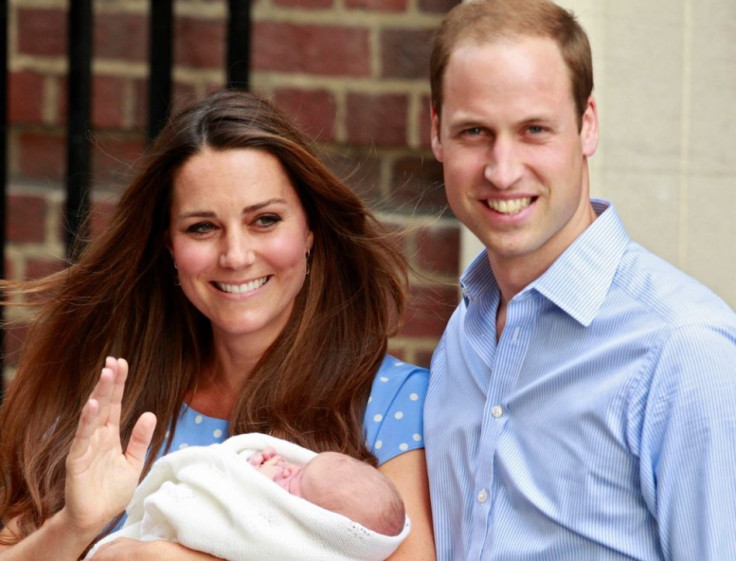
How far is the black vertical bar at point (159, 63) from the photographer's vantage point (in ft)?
11.9

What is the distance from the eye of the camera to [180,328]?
3.55 meters

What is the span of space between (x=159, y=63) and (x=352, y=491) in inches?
52.6

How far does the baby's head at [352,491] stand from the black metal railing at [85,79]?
1.03 m

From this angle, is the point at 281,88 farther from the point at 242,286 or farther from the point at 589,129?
the point at 589,129

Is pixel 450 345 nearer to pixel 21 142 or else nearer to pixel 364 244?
pixel 364 244

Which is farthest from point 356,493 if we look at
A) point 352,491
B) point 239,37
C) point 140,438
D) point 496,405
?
point 239,37

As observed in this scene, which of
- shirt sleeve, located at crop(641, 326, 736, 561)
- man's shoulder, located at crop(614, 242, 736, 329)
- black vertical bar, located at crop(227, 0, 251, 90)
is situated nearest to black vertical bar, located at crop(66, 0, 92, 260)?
black vertical bar, located at crop(227, 0, 251, 90)

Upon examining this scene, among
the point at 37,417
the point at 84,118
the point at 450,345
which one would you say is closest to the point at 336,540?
the point at 450,345

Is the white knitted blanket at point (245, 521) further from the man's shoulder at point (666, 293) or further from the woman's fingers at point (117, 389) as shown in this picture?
the man's shoulder at point (666, 293)

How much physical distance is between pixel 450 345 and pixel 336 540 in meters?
0.53

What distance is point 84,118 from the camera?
3551 mm

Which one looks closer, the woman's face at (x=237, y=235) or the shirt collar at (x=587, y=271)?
the shirt collar at (x=587, y=271)

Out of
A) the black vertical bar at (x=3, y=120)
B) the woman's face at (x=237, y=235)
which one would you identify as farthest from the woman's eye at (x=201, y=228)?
the black vertical bar at (x=3, y=120)

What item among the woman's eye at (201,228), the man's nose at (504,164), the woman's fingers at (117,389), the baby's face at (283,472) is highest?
the man's nose at (504,164)
